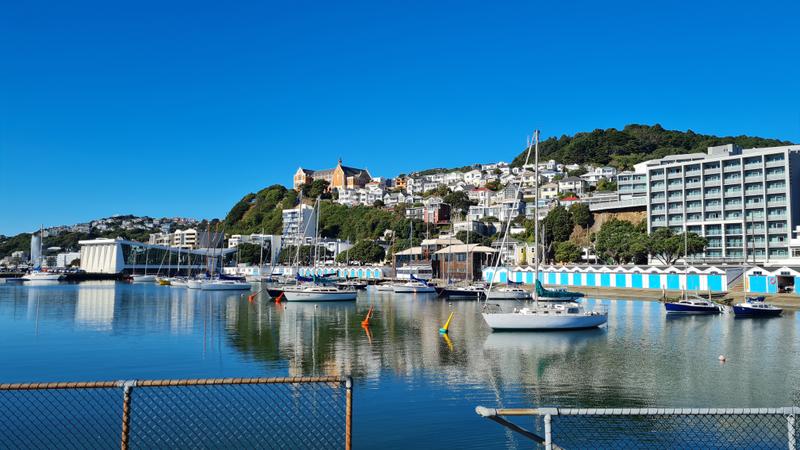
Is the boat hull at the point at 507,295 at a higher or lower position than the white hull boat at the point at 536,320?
lower

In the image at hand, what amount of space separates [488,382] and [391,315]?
105 ft

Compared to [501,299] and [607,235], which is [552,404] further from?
[607,235]

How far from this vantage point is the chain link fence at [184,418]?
15.6 m

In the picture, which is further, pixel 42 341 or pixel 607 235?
pixel 607 235

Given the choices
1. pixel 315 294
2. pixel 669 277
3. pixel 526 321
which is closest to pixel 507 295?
pixel 669 277

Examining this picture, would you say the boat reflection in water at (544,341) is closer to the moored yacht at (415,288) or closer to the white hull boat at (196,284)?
the moored yacht at (415,288)

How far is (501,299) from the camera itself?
7656 centimetres

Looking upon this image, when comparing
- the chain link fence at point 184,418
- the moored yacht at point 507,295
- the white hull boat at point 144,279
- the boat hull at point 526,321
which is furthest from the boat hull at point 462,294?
the white hull boat at point 144,279

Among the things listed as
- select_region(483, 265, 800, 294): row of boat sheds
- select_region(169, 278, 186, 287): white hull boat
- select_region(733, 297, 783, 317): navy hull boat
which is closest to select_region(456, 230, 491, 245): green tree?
select_region(483, 265, 800, 294): row of boat sheds

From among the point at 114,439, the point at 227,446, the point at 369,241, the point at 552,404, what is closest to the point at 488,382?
the point at 552,404

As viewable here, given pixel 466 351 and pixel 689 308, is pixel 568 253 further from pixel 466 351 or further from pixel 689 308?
pixel 466 351

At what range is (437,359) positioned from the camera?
30.0 metres

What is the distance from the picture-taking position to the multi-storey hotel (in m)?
97.6

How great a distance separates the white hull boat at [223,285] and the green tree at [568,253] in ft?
198
